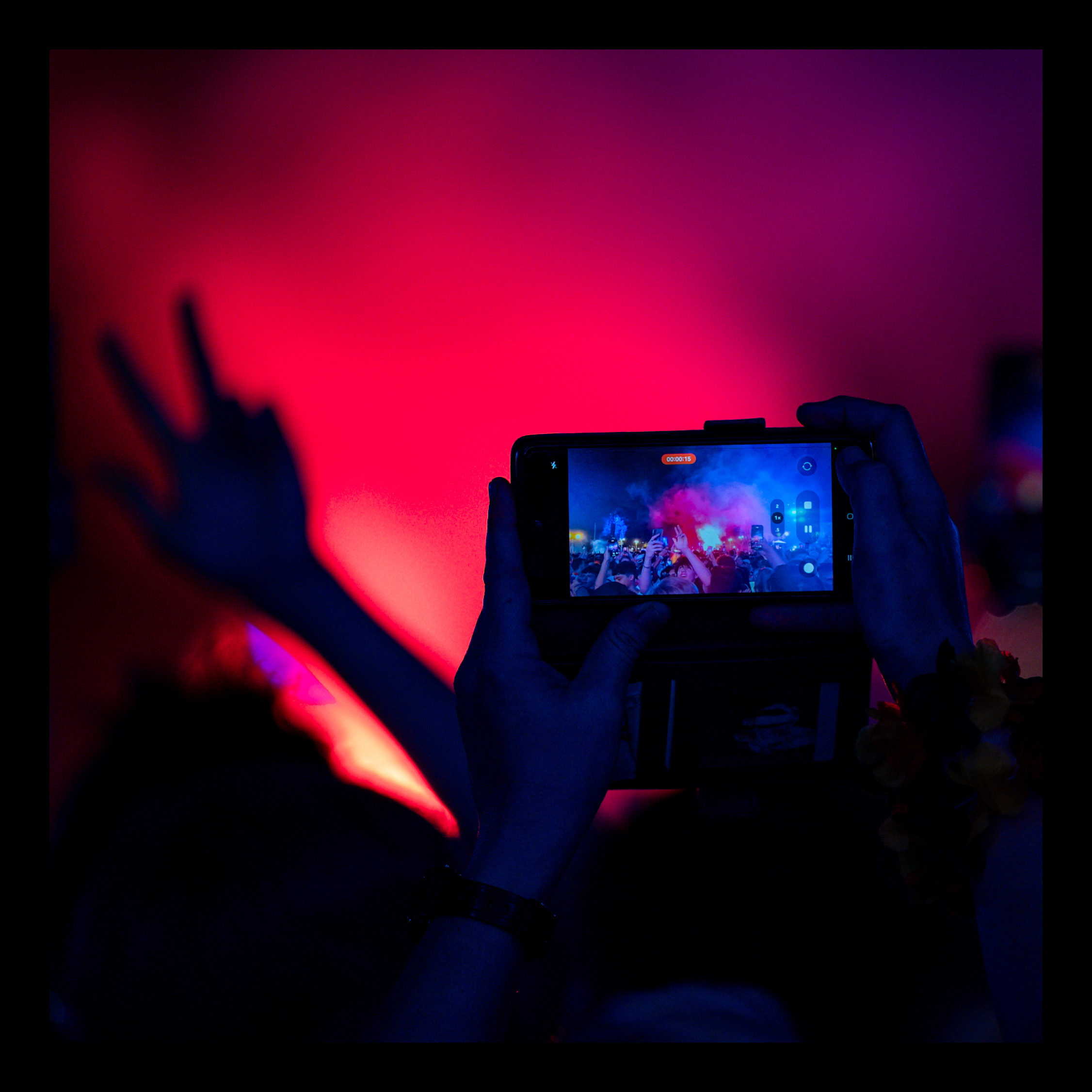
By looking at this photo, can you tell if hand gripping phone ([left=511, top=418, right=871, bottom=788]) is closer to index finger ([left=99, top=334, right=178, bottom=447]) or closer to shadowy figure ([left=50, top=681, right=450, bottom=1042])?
shadowy figure ([left=50, top=681, right=450, bottom=1042])

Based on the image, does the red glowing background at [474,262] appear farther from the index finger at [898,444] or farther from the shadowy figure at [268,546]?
the index finger at [898,444]

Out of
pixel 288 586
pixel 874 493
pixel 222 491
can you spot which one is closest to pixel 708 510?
pixel 874 493

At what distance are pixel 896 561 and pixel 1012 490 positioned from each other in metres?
0.51

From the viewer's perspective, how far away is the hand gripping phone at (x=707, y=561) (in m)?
0.87

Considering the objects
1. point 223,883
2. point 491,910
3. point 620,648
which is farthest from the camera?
point 223,883

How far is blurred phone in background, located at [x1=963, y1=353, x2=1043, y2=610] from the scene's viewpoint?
1121 millimetres

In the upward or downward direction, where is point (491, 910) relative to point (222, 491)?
downward

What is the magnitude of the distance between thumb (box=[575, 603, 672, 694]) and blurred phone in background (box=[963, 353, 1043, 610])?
0.73 m

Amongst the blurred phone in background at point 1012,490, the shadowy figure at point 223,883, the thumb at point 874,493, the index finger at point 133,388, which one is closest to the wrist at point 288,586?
the shadowy figure at point 223,883

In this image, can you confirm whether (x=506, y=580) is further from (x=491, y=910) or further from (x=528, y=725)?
(x=491, y=910)

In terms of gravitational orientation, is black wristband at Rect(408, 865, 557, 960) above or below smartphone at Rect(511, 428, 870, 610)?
below

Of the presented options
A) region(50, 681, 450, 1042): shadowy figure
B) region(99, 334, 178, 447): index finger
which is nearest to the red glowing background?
region(99, 334, 178, 447): index finger

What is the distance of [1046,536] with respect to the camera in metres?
1.03

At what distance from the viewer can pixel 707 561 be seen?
88cm
